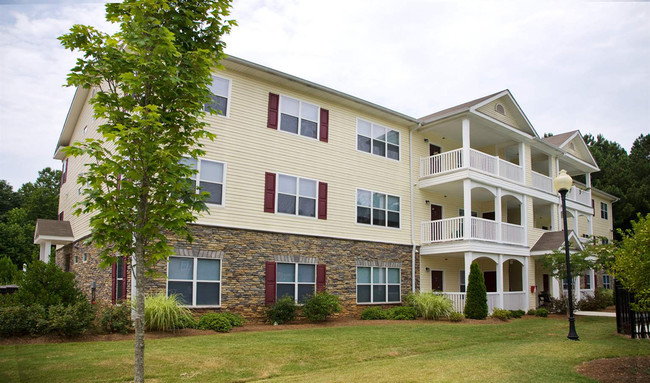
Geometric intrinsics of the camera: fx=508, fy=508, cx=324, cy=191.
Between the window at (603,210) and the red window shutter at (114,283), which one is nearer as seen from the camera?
the red window shutter at (114,283)

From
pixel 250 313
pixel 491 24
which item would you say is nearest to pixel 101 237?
pixel 491 24

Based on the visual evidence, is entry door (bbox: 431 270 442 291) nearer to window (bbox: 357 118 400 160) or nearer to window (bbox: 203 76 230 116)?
window (bbox: 357 118 400 160)

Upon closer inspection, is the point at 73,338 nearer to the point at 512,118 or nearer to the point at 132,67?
the point at 132,67

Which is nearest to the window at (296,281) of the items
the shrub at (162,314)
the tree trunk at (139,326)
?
the shrub at (162,314)

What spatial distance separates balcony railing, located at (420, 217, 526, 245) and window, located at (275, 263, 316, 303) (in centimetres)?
645

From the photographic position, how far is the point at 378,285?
20.5 meters

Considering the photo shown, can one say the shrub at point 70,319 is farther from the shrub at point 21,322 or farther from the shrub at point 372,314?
the shrub at point 372,314

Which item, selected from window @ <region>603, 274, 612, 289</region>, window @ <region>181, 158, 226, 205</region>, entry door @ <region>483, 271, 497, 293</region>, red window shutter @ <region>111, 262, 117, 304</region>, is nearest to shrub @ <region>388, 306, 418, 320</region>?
window @ <region>181, 158, 226, 205</region>

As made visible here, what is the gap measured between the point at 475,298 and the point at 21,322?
15.0 m

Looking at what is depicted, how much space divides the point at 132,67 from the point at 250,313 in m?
11.2

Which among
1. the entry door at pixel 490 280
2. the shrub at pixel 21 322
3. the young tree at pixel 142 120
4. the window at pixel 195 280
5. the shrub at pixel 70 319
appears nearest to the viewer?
the young tree at pixel 142 120

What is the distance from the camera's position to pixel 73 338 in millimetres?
11789

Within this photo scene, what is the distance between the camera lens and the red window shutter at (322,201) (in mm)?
18797

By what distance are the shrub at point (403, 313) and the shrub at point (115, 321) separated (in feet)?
31.7
